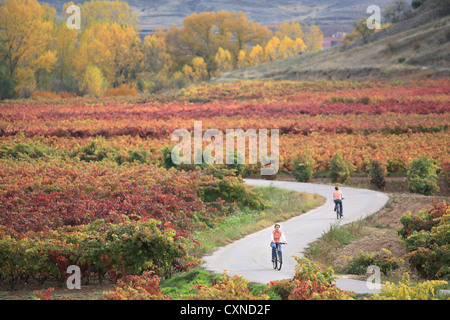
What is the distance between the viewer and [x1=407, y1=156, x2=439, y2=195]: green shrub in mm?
25562

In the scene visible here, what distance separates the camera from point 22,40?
82.4 m

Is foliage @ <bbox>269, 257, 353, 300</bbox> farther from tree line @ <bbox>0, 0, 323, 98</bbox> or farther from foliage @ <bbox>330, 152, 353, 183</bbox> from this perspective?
tree line @ <bbox>0, 0, 323, 98</bbox>

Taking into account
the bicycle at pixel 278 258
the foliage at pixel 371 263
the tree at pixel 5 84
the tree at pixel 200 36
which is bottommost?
the foliage at pixel 371 263

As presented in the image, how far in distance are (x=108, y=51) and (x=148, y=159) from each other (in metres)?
70.1

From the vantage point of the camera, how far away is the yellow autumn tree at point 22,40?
80.7 m

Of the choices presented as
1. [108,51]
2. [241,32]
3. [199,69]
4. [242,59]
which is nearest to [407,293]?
[108,51]

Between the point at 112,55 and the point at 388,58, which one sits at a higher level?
the point at 112,55

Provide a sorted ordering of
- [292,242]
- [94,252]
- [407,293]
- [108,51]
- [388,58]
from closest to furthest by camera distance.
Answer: [407,293] < [94,252] < [292,242] < [388,58] < [108,51]

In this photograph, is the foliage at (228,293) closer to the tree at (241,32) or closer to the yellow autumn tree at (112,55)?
the yellow autumn tree at (112,55)

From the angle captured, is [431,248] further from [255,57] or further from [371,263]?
[255,57]

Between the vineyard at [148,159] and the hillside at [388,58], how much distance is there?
23.2 feet

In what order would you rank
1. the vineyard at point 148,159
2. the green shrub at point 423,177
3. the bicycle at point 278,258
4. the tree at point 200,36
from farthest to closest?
the tree at point 200,36
the green shrub at point 423,177
the bicycle at point 278,258
the vineyard at point 148,159

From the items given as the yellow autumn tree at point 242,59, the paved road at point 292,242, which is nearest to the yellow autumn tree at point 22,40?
the yellow autumn tree at point 242,59

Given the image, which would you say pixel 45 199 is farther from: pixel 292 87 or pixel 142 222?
pixel 292 87
